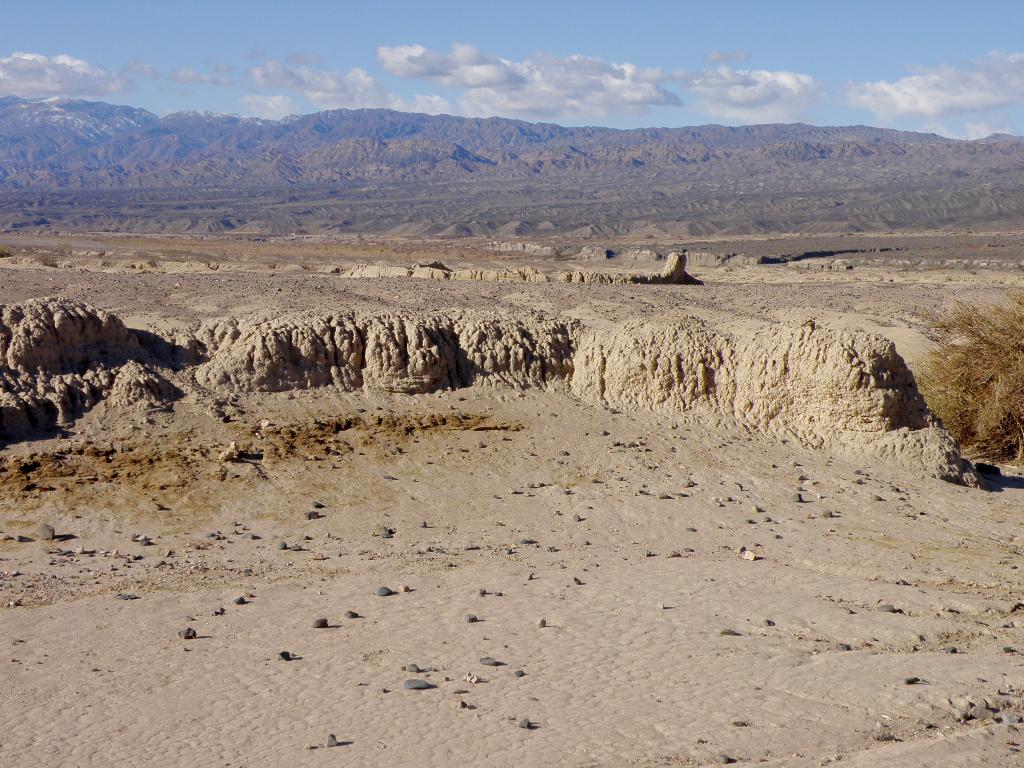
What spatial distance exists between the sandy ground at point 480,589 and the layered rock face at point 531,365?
351 mm

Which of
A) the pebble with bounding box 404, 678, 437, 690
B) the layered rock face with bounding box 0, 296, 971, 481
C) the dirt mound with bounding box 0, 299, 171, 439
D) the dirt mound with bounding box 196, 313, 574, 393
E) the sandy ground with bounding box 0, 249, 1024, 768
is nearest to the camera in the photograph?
the sandy ground with bounding box 0, 249, 1024, 768

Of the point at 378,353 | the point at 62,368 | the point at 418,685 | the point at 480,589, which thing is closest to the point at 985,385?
the point at 378,353

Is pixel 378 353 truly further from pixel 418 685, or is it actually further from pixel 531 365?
pixel 418 685

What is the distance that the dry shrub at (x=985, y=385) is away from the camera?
17656 millimetres

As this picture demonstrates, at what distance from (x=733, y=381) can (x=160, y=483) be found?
23.5 ft

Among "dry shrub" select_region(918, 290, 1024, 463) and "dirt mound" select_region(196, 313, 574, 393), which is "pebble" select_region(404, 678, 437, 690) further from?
"dry shrub" select_region(918, 290, 1024, 463)

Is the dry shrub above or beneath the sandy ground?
above

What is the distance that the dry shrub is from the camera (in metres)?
17.7

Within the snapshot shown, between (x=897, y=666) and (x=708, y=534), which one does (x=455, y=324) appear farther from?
(x=897, y=666)

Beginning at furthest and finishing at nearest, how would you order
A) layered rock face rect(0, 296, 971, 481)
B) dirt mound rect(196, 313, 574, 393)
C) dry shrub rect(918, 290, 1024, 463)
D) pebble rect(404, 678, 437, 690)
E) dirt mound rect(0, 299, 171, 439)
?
dry shrub rect(918, 290, 1024, 463), dirt mound rect(196, 313, 574, 393), layered rock face rect(0, 296, 971, 481), dirt mound rect(0, 299, 171, 439), pebble rect(404, 678, 437, 690)

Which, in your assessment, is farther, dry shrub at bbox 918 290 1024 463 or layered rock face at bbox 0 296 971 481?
dry shrub at bbox 918 290 1024 463

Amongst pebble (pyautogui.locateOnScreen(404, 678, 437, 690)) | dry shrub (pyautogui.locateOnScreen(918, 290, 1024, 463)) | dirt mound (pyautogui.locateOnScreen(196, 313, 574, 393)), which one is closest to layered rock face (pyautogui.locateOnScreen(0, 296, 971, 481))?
dirt mound (pyautogui.locateOnScreen(196, 313, 574, 393))

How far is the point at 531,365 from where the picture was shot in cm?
1552

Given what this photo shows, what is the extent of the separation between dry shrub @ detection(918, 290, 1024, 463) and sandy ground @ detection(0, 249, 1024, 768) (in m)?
1.67
